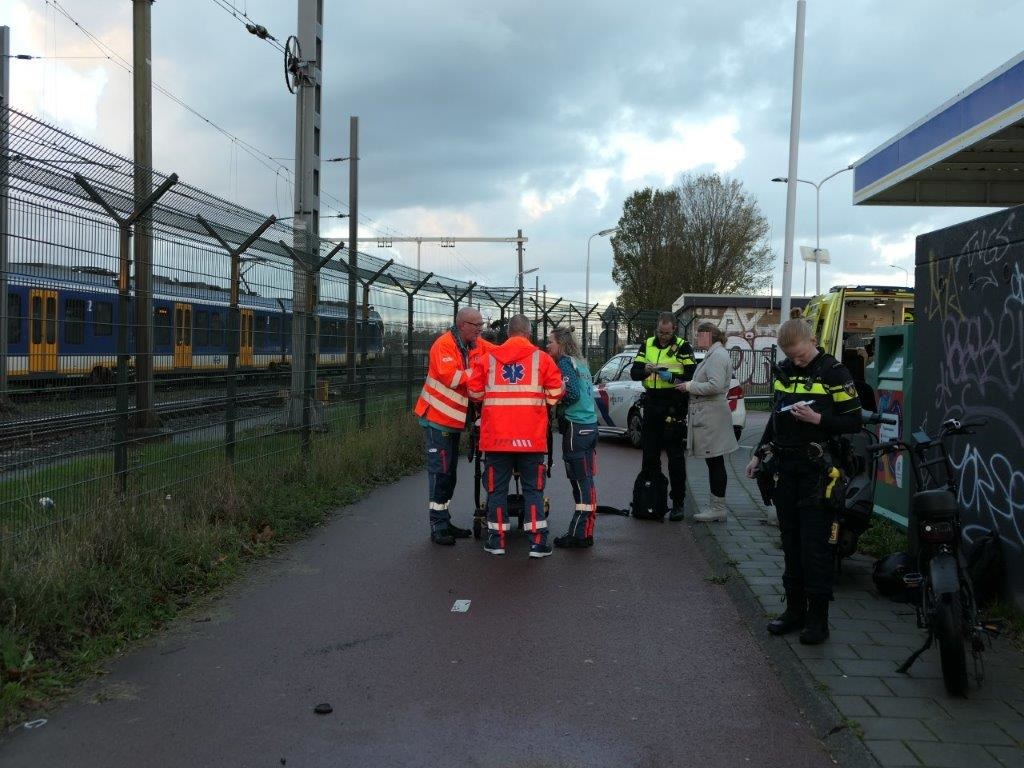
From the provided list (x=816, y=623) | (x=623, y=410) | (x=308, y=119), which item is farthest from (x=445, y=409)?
(x=623, y=410)

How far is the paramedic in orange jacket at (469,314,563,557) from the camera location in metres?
7.48

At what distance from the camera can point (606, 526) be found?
9.09 m

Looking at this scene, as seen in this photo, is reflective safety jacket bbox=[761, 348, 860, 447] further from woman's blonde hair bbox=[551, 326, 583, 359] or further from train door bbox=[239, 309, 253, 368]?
train door bbox=[239, 309, 253, 368]

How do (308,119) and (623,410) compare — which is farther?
(623,410)

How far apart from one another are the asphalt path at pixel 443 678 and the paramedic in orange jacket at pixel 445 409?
74 centimetres

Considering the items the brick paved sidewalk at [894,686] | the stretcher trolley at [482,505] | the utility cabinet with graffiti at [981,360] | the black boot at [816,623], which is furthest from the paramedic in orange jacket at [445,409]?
the black boot at [816,623]

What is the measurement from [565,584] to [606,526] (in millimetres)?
2295

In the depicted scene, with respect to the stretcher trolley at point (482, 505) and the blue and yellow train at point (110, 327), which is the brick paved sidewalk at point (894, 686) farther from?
the blue and yellow train at point (110, 327)

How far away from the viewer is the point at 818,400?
5.36 metres

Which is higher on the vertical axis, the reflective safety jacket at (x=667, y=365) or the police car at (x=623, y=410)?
the reflective safety jacket at (x=667, y=365)

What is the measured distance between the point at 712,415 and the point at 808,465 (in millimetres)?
3800

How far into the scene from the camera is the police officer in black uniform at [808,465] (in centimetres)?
528

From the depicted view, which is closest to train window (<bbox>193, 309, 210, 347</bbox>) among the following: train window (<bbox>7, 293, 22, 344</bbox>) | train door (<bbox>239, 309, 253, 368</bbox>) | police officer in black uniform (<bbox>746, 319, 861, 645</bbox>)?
train door (<bbox>239, 309, 253, 368</bbox>)

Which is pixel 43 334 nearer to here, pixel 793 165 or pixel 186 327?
pixel 186 327
